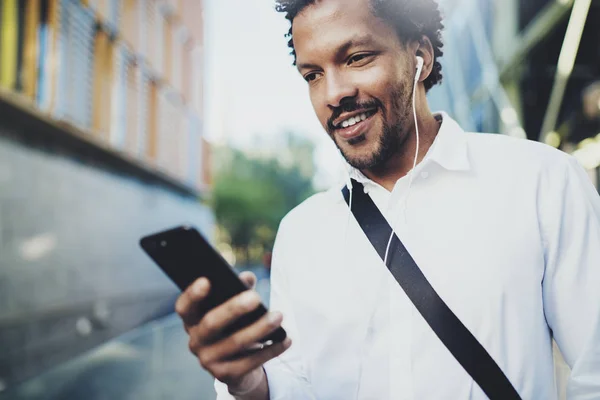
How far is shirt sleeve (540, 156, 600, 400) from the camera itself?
1.58 meters

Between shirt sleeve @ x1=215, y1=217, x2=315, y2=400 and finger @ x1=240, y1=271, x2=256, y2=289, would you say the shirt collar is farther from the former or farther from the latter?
finger @ x1=240, y1=271, x2=256, y2=289

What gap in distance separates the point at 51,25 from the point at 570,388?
1185 centimetres

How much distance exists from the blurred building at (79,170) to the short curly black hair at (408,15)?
23.7 feet

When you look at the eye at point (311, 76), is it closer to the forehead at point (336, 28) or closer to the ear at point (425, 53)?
the forehead at point (336, 28)

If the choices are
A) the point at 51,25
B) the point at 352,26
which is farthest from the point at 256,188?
the point at 352,26

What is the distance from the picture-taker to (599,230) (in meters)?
1.61

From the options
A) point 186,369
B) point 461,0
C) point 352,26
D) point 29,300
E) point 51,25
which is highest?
point 51,25

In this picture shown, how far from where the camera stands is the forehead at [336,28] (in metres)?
1.79

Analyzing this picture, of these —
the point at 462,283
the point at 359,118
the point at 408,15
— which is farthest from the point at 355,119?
the point at 462,283

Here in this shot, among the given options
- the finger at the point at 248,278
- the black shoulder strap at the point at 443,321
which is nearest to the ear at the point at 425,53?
the black shoulder strap at the point at 443,321

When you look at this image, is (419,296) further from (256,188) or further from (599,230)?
(256,188)

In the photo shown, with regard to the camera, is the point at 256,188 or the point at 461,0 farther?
the point at 256,188

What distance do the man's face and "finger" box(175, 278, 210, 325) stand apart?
0.70 meters

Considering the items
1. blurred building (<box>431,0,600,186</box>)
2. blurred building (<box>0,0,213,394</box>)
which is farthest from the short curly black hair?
blurred building (<box>0,0,213,394</box>)
